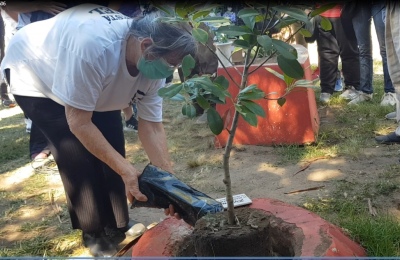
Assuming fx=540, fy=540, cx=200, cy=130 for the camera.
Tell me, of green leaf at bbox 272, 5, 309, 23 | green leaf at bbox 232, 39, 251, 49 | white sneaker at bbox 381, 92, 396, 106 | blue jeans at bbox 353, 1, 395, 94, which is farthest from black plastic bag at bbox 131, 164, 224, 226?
white sneaker at bbox 381, 92, 396, 106

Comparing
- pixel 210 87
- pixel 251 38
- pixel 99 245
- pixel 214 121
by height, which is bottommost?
pixel 99 245

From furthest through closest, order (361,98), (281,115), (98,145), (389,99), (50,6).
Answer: (361,98)
(389,99)
(281,115)
(50,6)
(98,145)

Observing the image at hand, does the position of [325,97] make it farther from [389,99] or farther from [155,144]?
[155,144]

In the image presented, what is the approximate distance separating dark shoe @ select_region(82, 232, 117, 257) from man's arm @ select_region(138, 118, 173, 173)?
1.53 ft

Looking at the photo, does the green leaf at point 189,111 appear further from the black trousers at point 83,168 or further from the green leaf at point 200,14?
the black trousers at point 83,168

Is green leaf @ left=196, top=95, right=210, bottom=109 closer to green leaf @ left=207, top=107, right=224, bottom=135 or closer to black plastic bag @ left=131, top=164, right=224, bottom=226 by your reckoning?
green leaf @ left=207, top=107, right=224, bottom=135

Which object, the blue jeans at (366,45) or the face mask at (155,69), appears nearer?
the face mask at (155,69)

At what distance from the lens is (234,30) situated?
147cm

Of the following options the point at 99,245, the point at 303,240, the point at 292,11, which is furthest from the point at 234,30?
the point at 99,245

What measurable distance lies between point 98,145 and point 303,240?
861mm

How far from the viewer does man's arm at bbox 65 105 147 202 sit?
2.05 meters

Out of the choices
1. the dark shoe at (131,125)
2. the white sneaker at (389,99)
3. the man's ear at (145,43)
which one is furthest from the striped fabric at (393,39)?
the dark shoe at (131,125)

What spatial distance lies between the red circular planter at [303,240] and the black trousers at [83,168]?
0.60 metres

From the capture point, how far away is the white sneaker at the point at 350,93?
493 centimetres
